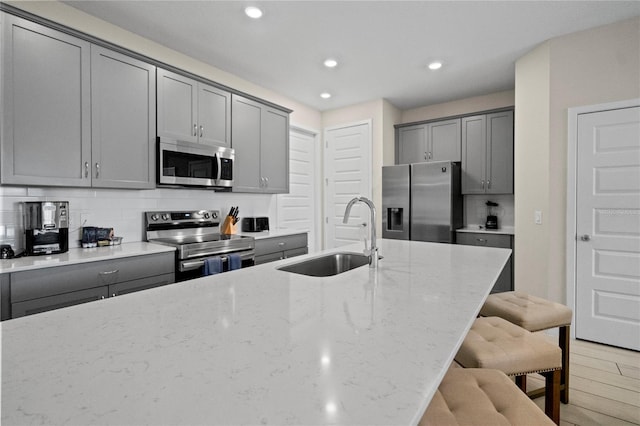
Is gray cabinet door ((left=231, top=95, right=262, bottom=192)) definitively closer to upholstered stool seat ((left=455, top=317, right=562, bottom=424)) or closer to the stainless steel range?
the stainless steel range

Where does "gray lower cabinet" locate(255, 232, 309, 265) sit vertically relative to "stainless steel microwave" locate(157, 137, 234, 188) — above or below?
below

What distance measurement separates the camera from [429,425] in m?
0.85

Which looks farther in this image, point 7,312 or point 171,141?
point 171,141

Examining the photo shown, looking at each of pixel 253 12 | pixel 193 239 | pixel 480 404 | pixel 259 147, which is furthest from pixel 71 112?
pixel 480 404

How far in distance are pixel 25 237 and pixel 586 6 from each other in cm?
439

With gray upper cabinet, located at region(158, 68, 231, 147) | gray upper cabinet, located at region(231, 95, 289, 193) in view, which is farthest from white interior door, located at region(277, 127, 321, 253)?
gray upper cabinet, located at region(158, 68, 231, 147)

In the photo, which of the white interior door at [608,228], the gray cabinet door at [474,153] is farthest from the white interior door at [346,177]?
the white interior door at [608,228]

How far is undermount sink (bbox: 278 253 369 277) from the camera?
6.18 ft

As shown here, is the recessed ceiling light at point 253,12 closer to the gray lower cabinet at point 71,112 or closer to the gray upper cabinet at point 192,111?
the gray upper cabinet at point 192,111

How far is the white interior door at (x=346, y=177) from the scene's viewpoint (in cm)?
462

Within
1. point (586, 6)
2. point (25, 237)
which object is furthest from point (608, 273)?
point (25, 237)

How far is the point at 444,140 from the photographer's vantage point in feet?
14.5

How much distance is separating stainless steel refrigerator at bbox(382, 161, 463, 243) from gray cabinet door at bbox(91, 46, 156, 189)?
2.96 metres

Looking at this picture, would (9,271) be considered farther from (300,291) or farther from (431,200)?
(431,200)
